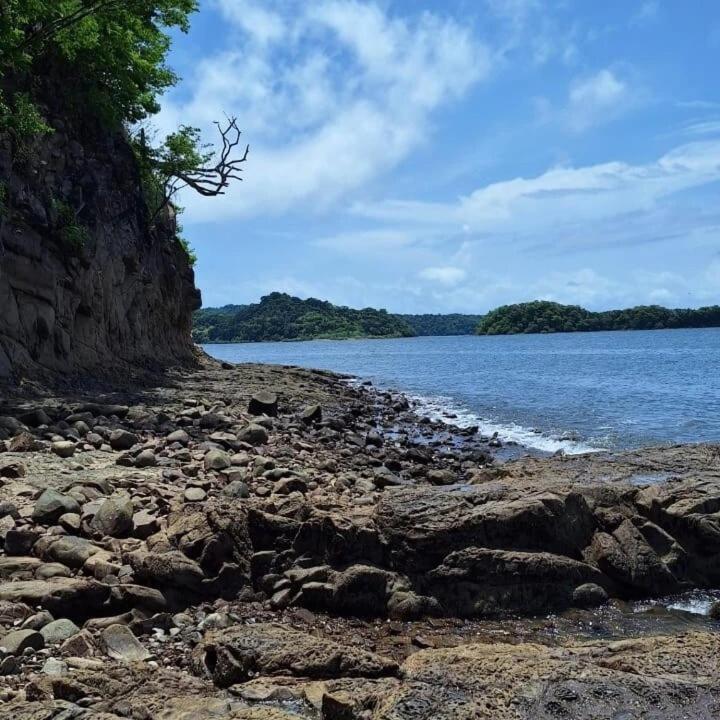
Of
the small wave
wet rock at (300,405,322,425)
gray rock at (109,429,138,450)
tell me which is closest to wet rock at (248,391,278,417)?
wet rock at (300,405,322,425)

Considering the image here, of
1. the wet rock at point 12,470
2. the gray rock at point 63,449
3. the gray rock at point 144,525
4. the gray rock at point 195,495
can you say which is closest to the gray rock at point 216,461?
the gray rock at point 195,495

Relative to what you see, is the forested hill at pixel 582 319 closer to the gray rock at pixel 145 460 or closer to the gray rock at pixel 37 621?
the gray rock at pixel 145 460

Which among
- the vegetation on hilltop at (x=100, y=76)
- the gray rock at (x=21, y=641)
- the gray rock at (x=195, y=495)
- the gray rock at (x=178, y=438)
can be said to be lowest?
the gray rock at (x=21, y=641)

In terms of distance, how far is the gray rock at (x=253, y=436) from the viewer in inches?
685

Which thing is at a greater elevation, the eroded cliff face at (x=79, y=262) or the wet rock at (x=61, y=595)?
the eroded cliff face at (x=79, y=262)

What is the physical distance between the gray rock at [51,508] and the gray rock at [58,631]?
Answer: 8.24ft

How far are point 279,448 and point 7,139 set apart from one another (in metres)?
12.8

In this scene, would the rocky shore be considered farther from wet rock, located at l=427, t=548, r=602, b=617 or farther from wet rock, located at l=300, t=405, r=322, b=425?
wet rock, located at l=300, t=405, r=322, b=425

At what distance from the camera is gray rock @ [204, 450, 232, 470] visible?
43.5 feet

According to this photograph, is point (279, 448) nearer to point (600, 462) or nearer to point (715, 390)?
point (600, 462)

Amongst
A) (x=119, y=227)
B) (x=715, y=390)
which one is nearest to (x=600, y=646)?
(x=119, y=227)

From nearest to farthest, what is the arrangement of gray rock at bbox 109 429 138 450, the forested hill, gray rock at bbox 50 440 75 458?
1. gray rock at bbox 50 440 75 458
2. gray rock at bbox 109 429 138 450
3. the forested hill

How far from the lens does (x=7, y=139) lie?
20.8m

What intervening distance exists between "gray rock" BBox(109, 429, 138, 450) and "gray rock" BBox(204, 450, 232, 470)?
75.0 inches
